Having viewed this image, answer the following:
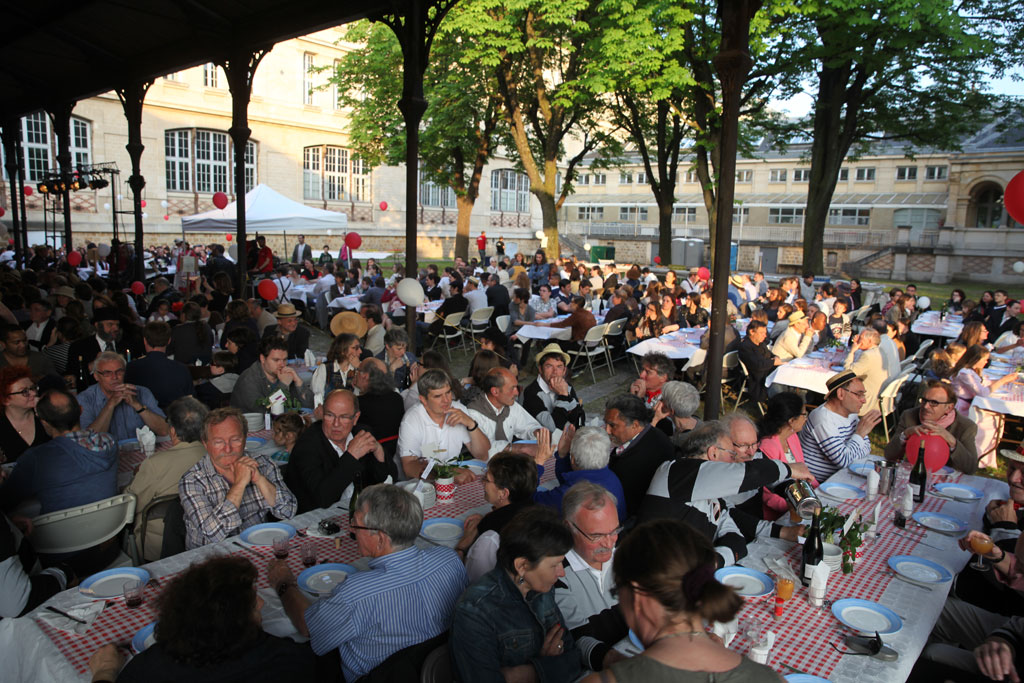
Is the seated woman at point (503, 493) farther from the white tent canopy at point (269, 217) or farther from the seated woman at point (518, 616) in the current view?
the white tent canopy at point (269, 217)

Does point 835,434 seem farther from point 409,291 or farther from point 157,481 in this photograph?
point 409,291

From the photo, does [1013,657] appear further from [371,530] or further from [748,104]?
[748,104]

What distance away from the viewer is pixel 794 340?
877 centimetres

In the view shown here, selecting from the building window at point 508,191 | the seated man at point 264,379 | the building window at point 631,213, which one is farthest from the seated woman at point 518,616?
the building window at point 631,213

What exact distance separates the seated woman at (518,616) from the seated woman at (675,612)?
464 mm

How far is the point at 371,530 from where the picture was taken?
8.77ft

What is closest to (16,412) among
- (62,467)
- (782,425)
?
(62,467)

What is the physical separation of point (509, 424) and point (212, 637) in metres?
3.32

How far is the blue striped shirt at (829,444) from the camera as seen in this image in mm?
4777

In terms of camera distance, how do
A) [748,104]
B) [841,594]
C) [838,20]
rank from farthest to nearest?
[748,104], [838,20], [841,594]

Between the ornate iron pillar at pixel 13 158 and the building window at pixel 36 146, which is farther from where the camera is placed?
the building window at pixel 36 146

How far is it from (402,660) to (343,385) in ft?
12.5

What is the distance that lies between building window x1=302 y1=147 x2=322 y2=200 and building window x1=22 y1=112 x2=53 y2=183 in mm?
11189

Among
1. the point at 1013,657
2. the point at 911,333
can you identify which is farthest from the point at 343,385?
the point at 911,333
